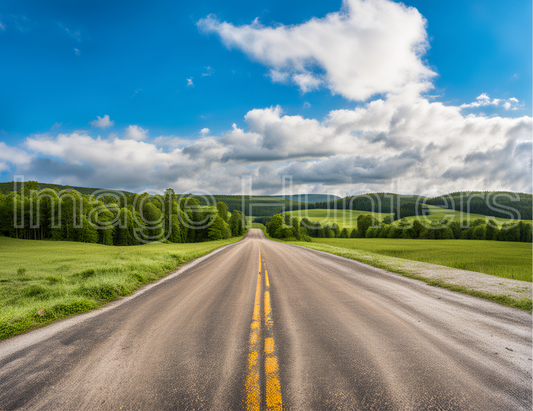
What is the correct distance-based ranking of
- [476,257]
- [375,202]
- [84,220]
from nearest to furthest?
[476,257] < [84,220] < [375,202]

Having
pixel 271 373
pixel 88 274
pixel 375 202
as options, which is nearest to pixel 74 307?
pixel 88 274

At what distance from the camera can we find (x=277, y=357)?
370cm

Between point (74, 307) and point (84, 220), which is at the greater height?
point (84, 220)

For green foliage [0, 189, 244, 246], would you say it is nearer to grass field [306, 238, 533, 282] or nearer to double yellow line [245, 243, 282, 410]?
grass field [306, 238, 533, 282]

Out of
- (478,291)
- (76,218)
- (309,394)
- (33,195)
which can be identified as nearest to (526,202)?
(478,291)

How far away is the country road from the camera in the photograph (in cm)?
280

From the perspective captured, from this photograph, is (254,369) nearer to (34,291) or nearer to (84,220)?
(34,291)

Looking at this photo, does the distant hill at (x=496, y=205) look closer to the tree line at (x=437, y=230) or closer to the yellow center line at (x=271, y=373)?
the tree line at (x=437, y=230)

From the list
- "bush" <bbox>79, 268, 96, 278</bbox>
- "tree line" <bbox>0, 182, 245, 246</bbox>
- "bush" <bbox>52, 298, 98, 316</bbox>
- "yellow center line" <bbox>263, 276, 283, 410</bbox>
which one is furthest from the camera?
"tree line" <bbox>0, 182, 245, 246</bbox>

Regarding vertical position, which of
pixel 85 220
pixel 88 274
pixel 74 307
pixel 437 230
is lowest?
pixel 437 230

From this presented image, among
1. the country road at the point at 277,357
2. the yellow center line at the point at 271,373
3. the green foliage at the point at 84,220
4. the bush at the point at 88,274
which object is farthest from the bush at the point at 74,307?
the green foliage at the point at 84,220

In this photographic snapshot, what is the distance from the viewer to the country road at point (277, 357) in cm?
280

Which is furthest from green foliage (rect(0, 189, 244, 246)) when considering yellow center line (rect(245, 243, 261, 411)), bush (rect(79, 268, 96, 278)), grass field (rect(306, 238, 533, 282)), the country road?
yellow center line (rect(245, 243, 261, 411))

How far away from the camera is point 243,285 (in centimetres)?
899
